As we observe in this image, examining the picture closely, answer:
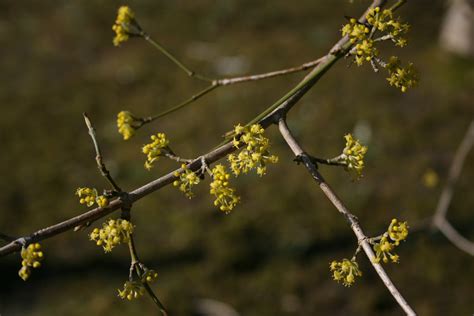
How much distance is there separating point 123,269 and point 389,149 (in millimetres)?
2575

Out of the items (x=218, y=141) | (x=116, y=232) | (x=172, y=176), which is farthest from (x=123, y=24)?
(x=218, y=141)

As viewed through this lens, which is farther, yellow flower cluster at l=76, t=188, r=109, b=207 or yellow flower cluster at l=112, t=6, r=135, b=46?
yellow flower cluster at l=112, t=6, r=135, b=46

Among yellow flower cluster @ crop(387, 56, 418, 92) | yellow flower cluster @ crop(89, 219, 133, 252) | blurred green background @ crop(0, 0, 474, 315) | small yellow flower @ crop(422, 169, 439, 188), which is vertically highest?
blurred green background @ crop(0, 0, 474, 315)

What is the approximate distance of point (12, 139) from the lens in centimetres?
598

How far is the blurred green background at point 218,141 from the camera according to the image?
14.9 ft

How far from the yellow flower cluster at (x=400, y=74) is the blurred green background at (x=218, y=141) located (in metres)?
2.02

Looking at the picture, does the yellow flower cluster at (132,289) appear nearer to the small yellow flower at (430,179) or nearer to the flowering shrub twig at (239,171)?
the flowering shrub twig at (239,171)

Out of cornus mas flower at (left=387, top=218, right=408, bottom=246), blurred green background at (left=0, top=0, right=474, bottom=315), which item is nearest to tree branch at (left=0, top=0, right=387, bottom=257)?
cornus mas flower at (left=387, top=218, right=408, bottom=246)

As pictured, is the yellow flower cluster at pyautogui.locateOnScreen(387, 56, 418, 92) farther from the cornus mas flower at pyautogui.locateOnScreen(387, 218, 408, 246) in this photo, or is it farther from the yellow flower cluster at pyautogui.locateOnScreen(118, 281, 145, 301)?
the yellow flower cluster at pyautogui.locateOnScreen(118, 281, 145, 301)

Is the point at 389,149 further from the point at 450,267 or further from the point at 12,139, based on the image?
the point at 12,139

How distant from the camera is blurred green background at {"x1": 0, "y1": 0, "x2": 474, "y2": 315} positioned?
14.9 ft

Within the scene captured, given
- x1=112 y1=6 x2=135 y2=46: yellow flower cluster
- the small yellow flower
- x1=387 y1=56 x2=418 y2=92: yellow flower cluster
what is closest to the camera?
x1=387 y1=56 x2=418 y2=92: yellow flower cluster

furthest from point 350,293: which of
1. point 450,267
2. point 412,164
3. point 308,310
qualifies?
point 412,164

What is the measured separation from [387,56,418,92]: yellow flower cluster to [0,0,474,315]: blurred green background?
2.02 m
